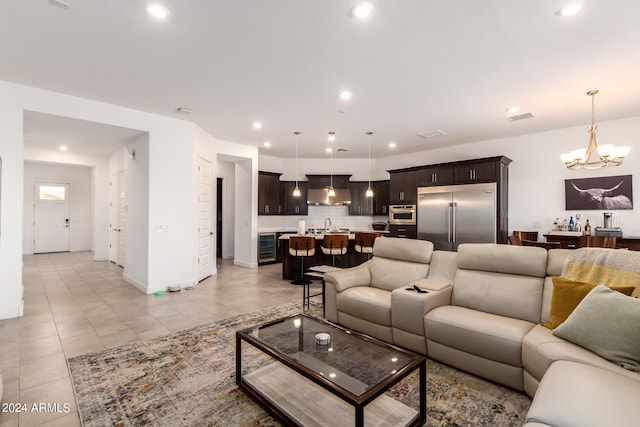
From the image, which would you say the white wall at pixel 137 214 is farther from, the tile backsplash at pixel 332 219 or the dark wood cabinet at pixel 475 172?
the dark wood cabinet at pixel 475 172

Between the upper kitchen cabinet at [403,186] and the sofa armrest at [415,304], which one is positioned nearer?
the sofa armrest at [415,304]

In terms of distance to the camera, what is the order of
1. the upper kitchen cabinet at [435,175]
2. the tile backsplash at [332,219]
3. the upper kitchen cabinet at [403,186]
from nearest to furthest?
the upper kitchen cabinet at [435,175], the upper kitchen cabinet at [403,186], the tile backsplash at [332,219]

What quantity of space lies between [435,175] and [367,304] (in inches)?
178

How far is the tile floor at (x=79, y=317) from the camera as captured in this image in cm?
220

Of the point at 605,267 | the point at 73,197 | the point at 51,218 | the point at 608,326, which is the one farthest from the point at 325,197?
the point at 51,218

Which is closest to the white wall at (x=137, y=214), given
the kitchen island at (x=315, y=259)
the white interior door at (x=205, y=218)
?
the white interior door at (x=205, y=218)

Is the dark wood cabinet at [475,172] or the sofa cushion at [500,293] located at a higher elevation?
the dark wood cabinet at [475,172]

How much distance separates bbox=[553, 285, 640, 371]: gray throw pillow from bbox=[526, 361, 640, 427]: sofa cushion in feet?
0.64

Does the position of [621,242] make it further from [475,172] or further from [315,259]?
[315,259]

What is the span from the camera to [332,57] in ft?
10.1

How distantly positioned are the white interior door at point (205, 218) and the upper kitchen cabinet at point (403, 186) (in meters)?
4.29

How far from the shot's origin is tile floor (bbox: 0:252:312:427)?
7.22 ft

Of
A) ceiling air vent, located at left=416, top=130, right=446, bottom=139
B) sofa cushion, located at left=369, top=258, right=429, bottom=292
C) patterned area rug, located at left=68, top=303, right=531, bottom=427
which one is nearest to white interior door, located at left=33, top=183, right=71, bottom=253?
patterned area rug, located at left=68, top=303, right=531, bottom=427

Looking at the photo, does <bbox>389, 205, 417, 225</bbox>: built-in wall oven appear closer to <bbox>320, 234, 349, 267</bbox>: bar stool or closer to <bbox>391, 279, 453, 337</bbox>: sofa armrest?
<bbox>320, 234, 349, 267</bbox>: bar stool
